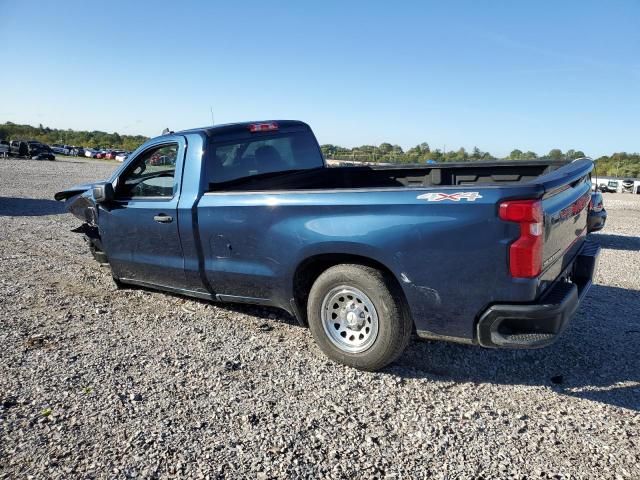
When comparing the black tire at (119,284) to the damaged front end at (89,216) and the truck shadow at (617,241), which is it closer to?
the damaged front end at (89,216)

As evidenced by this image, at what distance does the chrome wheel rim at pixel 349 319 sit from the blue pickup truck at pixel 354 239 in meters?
Answer: 0.01

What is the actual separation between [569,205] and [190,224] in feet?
9.77

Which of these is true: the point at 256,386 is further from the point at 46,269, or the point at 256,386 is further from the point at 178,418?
the point at 46,269

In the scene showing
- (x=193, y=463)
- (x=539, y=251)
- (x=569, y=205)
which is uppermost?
(x=569, y=205)

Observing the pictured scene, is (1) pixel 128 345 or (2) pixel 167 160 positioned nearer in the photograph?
(1) pixel 128 345

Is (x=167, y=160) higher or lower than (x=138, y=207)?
higher

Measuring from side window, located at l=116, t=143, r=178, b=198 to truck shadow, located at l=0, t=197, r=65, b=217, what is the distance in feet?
25.6

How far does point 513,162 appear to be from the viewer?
471 centimetres

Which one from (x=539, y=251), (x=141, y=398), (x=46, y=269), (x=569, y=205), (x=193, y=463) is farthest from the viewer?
(x=46, y=269)

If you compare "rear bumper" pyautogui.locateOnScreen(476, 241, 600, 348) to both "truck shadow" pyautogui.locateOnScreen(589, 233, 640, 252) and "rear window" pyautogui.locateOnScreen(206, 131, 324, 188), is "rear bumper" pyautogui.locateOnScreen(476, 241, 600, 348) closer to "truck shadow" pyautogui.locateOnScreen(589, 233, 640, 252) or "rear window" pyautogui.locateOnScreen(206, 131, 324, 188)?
"rear window" pyautogui.locateOnScreen(206, 131, 324, 188)

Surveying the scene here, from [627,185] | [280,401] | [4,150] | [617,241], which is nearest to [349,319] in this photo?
[280,401]

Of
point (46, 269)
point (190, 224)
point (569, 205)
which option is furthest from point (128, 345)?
point (569, 205)

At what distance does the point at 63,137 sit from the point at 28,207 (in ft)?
346

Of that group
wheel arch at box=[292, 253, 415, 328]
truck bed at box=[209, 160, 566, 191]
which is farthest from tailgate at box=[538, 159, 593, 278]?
wheel arch at box=[292, 253, 415, 328]
